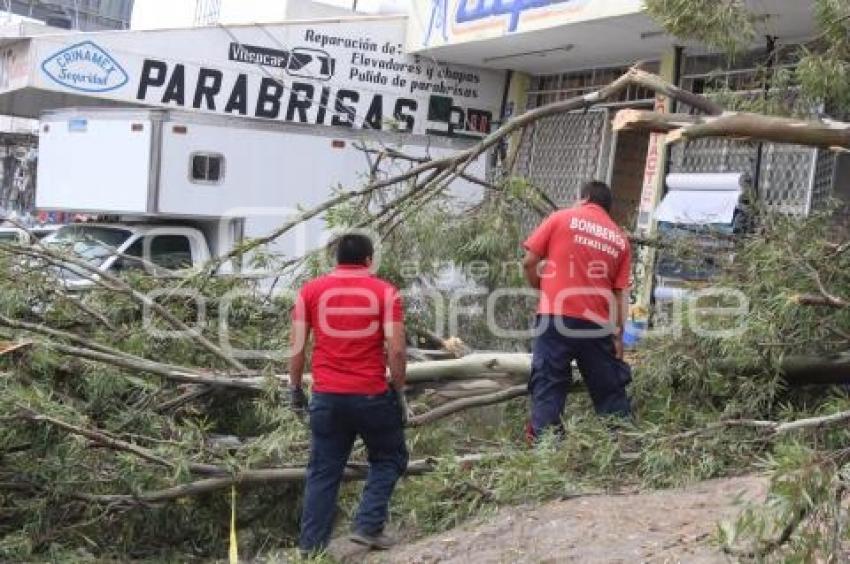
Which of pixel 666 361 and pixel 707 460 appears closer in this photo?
pixel 707 460

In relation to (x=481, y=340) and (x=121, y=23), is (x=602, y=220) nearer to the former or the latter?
(x=481, y=340)

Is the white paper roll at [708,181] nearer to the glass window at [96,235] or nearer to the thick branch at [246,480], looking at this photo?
the thick branch at [246,480]

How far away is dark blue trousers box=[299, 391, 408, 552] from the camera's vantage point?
197 inches

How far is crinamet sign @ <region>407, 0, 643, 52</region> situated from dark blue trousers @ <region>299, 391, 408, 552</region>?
6.14 metres

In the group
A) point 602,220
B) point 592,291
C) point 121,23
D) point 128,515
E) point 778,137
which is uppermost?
point 121,23

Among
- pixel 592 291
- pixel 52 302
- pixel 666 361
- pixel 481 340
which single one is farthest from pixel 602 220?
pixel 52 302

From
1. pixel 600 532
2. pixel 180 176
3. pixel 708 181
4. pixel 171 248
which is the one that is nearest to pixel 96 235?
pixel 171 248

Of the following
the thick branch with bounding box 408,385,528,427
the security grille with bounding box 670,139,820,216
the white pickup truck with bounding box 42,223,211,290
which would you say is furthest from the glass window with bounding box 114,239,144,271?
the security grille with bounding box 670,139,820,216

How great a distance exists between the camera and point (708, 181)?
10.2 metres

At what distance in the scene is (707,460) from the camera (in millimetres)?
5102

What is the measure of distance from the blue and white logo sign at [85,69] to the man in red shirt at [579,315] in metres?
6.96

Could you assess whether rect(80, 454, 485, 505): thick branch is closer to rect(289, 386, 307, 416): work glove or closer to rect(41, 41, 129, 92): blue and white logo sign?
rect(289, 386, 307, 416): work glove

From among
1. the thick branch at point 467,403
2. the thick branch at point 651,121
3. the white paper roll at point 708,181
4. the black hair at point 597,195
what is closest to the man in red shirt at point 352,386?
the thick branch at point 467,403

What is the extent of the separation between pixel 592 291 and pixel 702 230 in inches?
58.4
